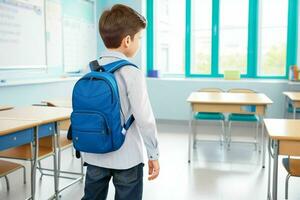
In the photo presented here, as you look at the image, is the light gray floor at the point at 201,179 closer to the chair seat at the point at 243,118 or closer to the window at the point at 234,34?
the chair seat at the point at 243,118

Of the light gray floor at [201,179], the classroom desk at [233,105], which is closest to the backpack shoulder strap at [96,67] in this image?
the light gray floor at [201,179]

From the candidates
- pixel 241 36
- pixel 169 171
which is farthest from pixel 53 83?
pixel 241 36

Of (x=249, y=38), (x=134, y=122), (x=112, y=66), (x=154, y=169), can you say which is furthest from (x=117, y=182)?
(x=249, y=38)

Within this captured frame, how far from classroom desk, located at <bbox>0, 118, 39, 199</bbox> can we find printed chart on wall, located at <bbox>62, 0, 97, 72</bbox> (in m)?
2.80

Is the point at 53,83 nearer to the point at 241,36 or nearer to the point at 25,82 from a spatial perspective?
the point at 25,82

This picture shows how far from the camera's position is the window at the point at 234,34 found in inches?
232

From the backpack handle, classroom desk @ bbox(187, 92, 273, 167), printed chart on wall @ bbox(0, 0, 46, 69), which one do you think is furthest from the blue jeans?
printed chart on wall @ bbox(0, 0, 46, 69)

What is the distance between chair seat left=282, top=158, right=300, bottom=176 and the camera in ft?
7.08

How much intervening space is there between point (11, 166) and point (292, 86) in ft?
14.7

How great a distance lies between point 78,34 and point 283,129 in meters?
3.89

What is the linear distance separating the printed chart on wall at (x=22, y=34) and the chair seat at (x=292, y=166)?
3.03 metres

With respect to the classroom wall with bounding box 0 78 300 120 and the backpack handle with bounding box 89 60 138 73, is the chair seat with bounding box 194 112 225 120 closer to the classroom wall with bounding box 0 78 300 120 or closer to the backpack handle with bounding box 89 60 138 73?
the classroom wall with bounding box 0 78 300 120

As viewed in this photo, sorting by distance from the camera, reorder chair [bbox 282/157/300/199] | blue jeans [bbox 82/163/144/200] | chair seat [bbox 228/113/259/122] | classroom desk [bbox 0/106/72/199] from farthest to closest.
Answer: chair seat [bbox 228/113/259/122] → classroom desk [bbox 0/106/72/199] → chair [bbox 282/157/300/199] → blue jeans [bbox 82/163/144/200]

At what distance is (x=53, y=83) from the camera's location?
15.0ft
